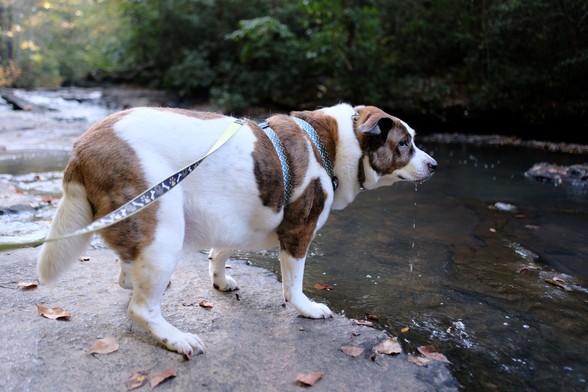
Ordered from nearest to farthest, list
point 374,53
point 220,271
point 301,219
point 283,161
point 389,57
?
point 283,161 < point 301,219 < point 220,271 < point 374,53 < point 389,57

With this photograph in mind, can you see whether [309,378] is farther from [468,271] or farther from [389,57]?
[389,57]

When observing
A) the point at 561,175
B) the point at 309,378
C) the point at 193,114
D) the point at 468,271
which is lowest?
the point at 561,175

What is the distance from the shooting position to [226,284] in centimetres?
364

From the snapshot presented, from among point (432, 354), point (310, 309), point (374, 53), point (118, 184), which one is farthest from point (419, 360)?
point (374, 53)

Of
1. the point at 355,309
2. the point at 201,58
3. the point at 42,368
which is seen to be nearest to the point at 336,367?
the point at 355,309

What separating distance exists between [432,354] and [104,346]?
75.2 inches

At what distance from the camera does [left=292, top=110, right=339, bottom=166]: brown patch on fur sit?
340 centimetres

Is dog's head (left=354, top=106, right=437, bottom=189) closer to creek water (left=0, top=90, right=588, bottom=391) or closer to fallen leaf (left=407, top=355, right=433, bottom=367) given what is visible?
creek water (left=0, top=90, right=588, bottom=391)

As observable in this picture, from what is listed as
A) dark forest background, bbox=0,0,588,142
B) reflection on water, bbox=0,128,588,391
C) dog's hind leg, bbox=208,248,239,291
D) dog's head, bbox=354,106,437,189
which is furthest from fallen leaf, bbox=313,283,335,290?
dark forest background, bbox=0,0,588,142

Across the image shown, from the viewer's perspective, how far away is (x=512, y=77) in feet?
46.3

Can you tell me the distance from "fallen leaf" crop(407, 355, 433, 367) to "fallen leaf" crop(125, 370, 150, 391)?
1.46 m

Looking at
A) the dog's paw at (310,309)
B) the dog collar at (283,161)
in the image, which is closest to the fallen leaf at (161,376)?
the dog's paw at (310,309)

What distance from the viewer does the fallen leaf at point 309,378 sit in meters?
2.48

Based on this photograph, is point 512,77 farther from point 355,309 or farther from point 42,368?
point 42,368
